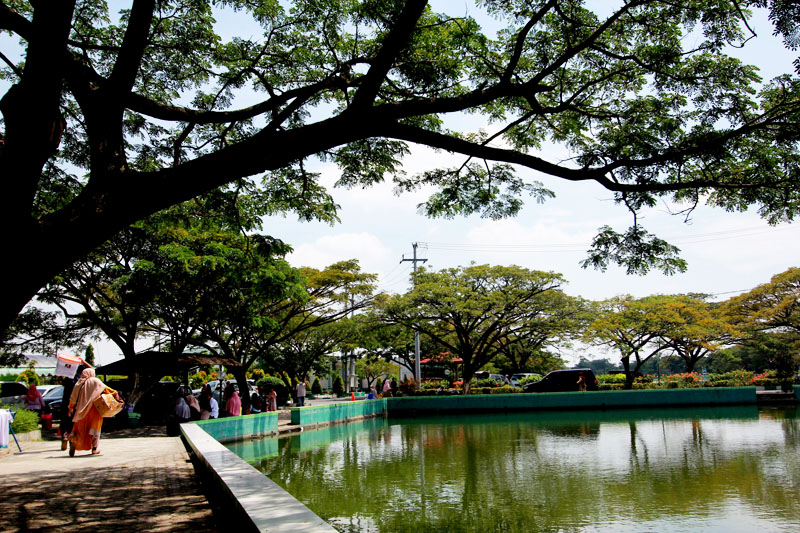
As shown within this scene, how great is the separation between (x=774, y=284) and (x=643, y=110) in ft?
109

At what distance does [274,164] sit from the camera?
17.9ft

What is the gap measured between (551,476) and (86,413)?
7909 millimetres

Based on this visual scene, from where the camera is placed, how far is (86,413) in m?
9.83

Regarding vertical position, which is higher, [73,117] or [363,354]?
[73,117]

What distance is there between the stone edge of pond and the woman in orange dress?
326 cm

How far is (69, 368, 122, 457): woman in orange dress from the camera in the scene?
9695 mm

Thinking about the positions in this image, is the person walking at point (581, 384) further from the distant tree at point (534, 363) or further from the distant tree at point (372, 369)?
the distant tree at point (372, 369)

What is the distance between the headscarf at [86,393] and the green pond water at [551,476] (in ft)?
11.1

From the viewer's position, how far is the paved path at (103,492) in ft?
18.1

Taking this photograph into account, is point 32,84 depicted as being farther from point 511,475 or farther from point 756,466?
point 756,466

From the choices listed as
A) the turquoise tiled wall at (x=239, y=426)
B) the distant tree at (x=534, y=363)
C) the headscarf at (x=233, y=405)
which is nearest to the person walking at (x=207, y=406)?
the turquoise tiled wall at (x=239, y=426)

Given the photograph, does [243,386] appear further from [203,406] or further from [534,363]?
[534,363]

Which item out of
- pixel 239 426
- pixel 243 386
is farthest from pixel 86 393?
pixel 243 386

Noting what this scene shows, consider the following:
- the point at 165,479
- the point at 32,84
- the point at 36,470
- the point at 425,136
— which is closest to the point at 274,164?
the point at 425,136
